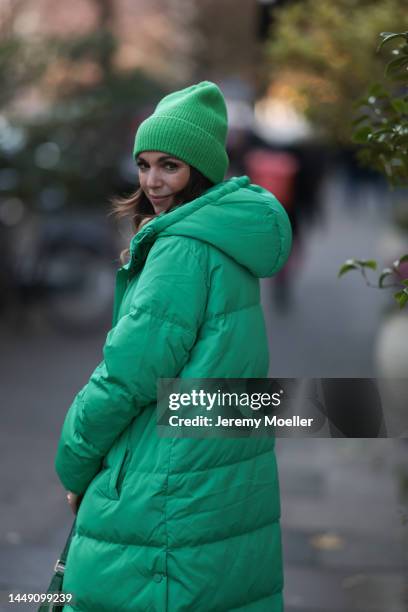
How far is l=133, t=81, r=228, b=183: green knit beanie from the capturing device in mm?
2680

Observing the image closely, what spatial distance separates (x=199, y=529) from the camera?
257 centimetres

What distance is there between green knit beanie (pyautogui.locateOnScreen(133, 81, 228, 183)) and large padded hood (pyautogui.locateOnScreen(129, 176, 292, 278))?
0.08 m

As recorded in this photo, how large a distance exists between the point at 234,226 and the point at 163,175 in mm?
250

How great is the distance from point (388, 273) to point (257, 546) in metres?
1.19

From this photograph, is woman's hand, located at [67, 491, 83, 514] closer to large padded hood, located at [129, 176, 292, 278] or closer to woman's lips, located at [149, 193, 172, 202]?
large padded hood, located at [129, 176, 292, 278]

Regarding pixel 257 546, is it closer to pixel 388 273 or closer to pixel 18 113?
pixel 388 273

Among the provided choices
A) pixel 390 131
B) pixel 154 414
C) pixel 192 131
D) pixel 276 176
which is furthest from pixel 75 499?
pixel 276 176

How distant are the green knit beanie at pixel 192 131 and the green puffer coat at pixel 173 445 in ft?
0.32

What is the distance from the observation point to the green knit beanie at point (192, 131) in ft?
8.79

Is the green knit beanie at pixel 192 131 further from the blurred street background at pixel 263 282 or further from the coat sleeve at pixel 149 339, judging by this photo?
the blurred street background at pixel 263 282

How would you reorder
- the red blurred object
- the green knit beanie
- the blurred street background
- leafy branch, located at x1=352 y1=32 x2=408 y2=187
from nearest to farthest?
the green knit beanie, leafy branch, located at x1=352 y1=32 x2=408 y2=187, the blurred street background, the red blurred object

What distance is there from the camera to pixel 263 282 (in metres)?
14.2

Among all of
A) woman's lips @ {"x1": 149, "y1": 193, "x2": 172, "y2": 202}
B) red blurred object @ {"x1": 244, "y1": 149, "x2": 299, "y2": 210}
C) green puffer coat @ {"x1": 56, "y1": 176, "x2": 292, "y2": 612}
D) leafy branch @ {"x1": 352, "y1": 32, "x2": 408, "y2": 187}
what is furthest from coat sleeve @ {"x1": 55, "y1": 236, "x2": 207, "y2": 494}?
red blurred object @ {"x1": 244, "y1": 149, "x2": 299, "y2": 210}

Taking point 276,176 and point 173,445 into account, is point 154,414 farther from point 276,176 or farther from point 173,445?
point 276,176
